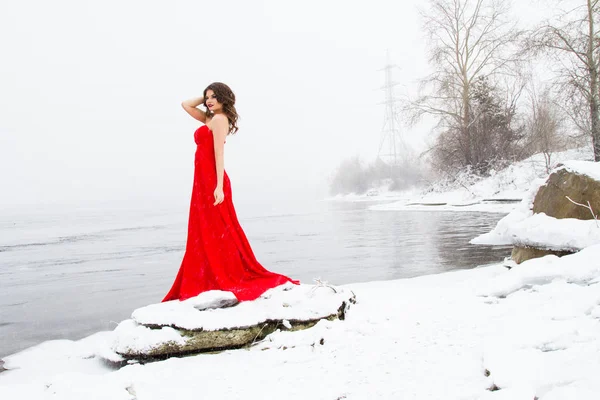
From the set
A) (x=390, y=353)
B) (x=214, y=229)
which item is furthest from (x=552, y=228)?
(x=214, y=229)

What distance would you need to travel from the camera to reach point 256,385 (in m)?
2.89

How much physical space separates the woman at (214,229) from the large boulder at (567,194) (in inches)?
144

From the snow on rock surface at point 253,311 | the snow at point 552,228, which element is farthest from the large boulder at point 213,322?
the snow at point 552,228

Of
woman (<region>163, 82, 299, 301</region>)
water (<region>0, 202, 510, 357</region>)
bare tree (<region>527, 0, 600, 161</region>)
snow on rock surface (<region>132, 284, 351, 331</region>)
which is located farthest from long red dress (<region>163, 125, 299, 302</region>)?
bare tree (<region>527, 0, 600, 161</region>)

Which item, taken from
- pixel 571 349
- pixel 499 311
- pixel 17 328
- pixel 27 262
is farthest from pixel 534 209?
pixel 27 262

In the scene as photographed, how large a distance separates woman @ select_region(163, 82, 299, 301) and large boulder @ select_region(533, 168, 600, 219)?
3.66 meters

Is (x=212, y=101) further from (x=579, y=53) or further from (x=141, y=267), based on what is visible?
(x=579, y=53)

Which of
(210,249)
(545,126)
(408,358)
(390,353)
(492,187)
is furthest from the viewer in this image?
(492,187)

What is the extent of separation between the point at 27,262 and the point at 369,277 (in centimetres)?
936

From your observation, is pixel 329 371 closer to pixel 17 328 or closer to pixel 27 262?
pixel 17 328

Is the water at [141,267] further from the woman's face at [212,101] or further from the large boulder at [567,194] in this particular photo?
the woman's face at [212,101]

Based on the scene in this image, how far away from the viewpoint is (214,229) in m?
4.39

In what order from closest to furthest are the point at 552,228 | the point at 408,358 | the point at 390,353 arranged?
the point at 408,358 → the point at 390,353 → the point at 552,228

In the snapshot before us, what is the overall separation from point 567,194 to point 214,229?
429 centimetres
